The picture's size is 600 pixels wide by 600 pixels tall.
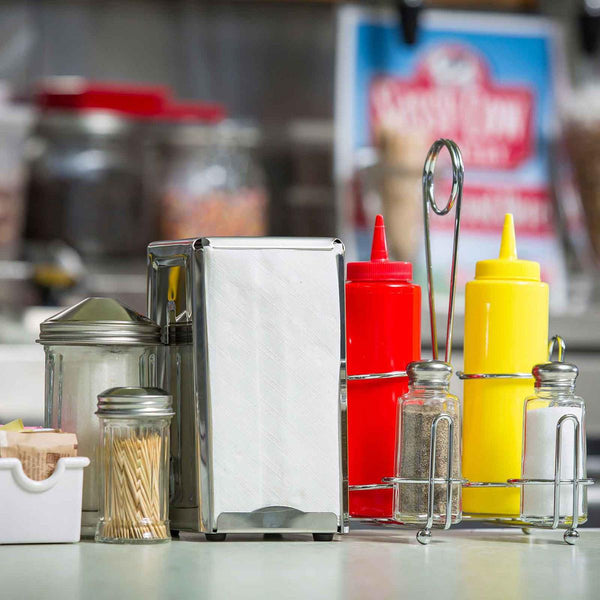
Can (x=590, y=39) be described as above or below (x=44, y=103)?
above

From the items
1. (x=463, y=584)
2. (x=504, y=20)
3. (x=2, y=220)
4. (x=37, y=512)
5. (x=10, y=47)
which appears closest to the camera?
(x=463, y=584)

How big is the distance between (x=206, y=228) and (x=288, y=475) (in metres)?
1.36

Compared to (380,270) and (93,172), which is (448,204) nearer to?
(380,270)

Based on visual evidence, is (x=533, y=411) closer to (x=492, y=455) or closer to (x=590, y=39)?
(x=492, y=455)

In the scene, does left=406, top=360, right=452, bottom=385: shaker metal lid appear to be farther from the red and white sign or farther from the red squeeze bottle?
the red and white sign

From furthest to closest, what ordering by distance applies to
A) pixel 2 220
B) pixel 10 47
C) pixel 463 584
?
pixel 10 47 < pixel 2 220 < pixel 463 584

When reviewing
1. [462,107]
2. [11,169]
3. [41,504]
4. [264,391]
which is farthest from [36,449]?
[462,107]

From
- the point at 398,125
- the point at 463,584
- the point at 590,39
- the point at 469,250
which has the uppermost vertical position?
the point at 590,39

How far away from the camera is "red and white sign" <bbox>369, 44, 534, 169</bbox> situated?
7.73ft

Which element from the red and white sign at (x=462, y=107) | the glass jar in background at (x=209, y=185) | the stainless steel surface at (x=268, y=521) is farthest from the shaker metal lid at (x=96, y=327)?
the red and white sign at (x=462, y=107)

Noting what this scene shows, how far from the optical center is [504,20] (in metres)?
2.43

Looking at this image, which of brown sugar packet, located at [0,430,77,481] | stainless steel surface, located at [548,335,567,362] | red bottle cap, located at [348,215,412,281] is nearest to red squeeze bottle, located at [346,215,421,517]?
red bottle cap, located at [348,215,412,281]

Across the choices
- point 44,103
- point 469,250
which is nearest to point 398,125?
point 469,250

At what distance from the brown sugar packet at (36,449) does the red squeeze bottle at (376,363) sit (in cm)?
20
